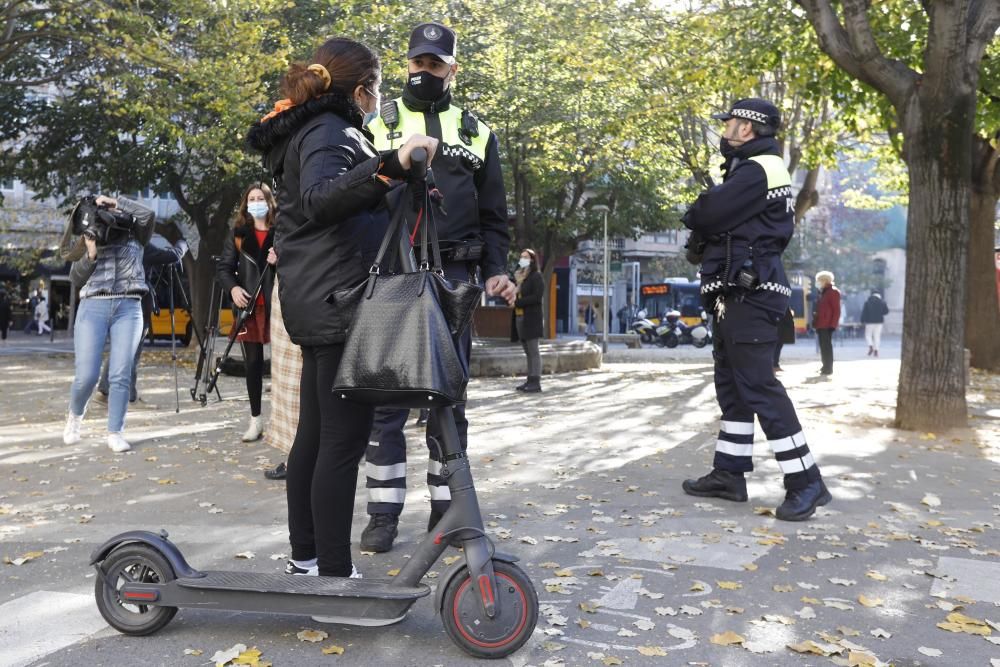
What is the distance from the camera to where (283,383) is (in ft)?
20.7

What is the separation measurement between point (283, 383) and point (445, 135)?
2231 millimetres

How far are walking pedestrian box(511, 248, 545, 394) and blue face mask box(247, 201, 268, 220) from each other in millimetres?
6216

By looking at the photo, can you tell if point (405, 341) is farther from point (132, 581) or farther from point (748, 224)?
point (748, 224)

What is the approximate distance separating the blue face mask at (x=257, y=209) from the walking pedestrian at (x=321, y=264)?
150 inches

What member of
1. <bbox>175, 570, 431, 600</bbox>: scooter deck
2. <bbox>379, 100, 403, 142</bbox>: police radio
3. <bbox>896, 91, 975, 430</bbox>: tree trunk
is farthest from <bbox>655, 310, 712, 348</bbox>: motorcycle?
<bbox>175, 570, 431, 600</bbox>: scooter deck

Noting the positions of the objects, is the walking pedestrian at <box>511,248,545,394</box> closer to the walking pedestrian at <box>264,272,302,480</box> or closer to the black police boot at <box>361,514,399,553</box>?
the walking pedestrian at <box>264,272,302,480</box>

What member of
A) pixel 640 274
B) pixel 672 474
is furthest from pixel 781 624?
pixel 640 274

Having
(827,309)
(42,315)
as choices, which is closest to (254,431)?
(827,309)

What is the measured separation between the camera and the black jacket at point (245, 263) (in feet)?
24.4

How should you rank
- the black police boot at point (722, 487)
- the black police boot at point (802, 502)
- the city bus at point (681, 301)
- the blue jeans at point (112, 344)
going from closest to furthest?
the black police boot at point (802, 502) < the black police boot at point (722, 487) < the blue jeans at point (112, 344) < the city bus at point (681, 301)

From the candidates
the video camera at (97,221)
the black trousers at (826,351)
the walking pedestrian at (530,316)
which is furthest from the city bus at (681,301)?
the video camera at (97,221)

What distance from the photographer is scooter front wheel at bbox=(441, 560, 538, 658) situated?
315 centimetres

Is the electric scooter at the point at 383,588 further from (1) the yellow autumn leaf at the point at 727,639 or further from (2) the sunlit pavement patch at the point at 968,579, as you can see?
(2) the sunlit pavement patch at the point at 968,579

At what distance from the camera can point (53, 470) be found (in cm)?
690
